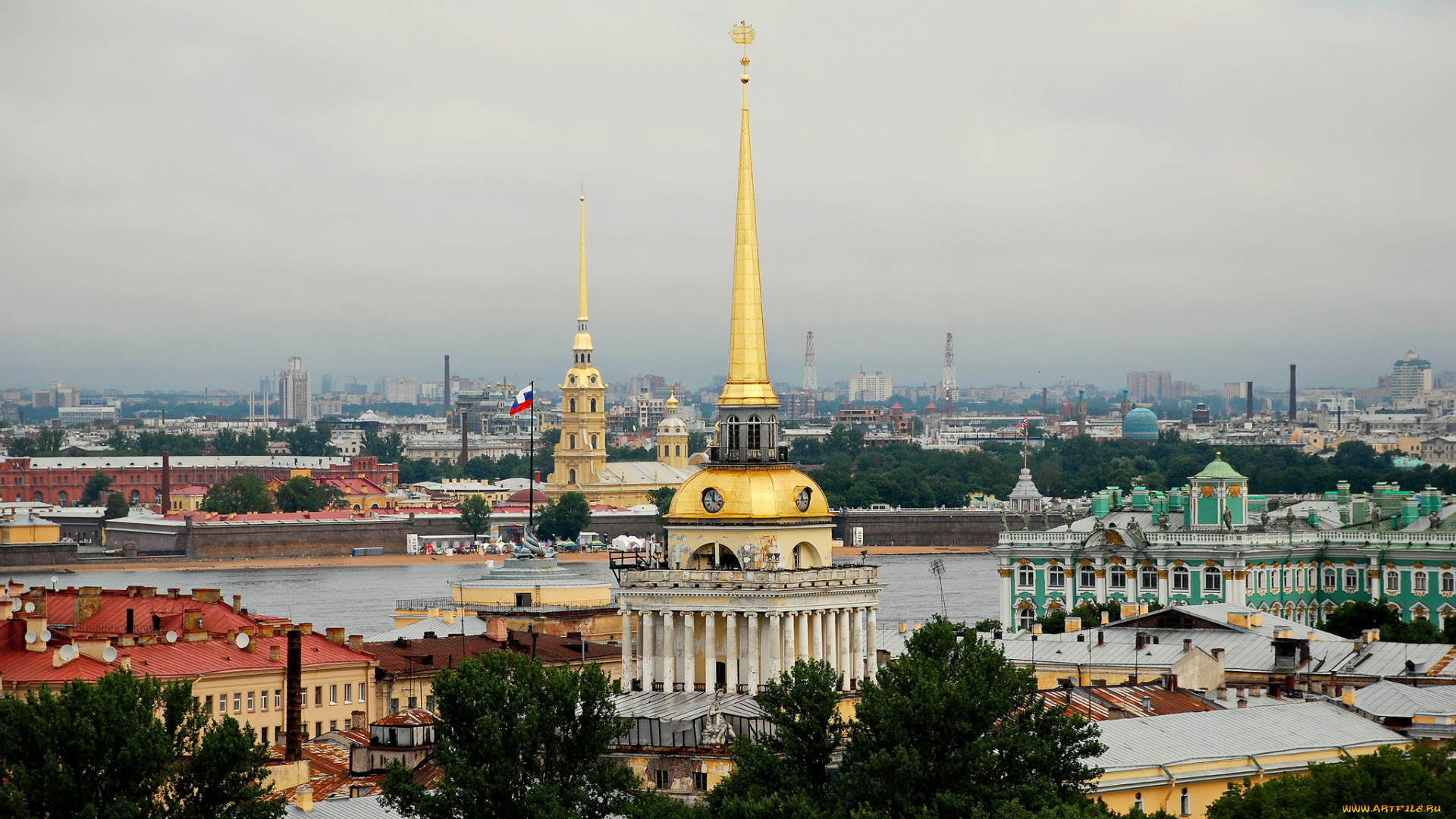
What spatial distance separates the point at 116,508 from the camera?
163500 millimetres

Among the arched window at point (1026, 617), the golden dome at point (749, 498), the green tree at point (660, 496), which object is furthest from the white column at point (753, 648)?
the green tree at point (660, 496)

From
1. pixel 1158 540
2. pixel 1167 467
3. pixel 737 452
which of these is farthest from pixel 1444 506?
pixel 1167 467

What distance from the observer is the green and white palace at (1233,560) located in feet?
215

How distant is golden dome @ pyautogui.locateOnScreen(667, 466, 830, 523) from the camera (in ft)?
113

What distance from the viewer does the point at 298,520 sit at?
153375mm

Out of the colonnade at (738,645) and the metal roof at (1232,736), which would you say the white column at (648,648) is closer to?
the colonnade at (738,645)

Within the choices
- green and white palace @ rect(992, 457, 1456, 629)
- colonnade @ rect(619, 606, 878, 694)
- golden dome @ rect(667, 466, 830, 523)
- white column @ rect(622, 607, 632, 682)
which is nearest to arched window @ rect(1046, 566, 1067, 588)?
green and white palace @ rect(992, 457, 1456, 629)

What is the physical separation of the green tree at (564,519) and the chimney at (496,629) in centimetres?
9761

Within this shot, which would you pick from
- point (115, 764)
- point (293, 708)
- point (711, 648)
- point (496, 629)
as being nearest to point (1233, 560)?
point (496, 629)

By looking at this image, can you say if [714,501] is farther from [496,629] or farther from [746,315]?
[496,629]

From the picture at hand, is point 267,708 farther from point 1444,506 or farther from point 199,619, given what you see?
point 1444,506

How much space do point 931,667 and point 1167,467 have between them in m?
162

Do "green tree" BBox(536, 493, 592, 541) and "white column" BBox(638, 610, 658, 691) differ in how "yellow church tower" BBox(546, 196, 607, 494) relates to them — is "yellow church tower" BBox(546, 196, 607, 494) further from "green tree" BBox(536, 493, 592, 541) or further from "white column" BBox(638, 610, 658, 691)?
"white column" BBox(638, 610, 658, 691)

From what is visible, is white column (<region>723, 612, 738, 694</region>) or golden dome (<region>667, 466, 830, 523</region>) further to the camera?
golden dome (<region>667, 466, 830, 523</region>)
